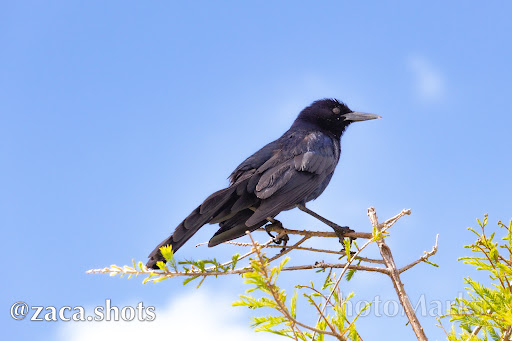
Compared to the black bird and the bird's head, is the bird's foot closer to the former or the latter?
the black bird

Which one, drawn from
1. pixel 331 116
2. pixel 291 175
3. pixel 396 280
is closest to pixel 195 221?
pixel 291 175

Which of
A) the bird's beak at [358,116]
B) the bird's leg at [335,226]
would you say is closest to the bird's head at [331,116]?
the bird's beak at [358,116]

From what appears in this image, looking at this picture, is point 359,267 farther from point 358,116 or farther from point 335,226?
point 358,116

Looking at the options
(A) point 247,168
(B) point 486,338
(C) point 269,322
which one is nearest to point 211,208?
(A) point 247,168

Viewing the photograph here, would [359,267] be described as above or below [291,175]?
below

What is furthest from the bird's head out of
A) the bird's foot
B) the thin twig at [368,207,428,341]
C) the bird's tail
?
the thin twig at [368,207,428,341]

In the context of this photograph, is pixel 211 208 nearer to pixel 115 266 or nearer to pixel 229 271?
pixel 229 271

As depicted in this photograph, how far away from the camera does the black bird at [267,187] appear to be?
424cm

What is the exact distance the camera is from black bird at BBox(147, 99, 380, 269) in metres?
4.24

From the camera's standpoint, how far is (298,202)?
4730 mm

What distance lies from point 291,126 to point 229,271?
3.04 m

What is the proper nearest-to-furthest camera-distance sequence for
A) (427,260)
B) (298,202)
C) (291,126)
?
(427,260) < (298,202) < (291,126)

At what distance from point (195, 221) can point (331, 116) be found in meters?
2.77

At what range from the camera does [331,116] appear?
20.7 feet
